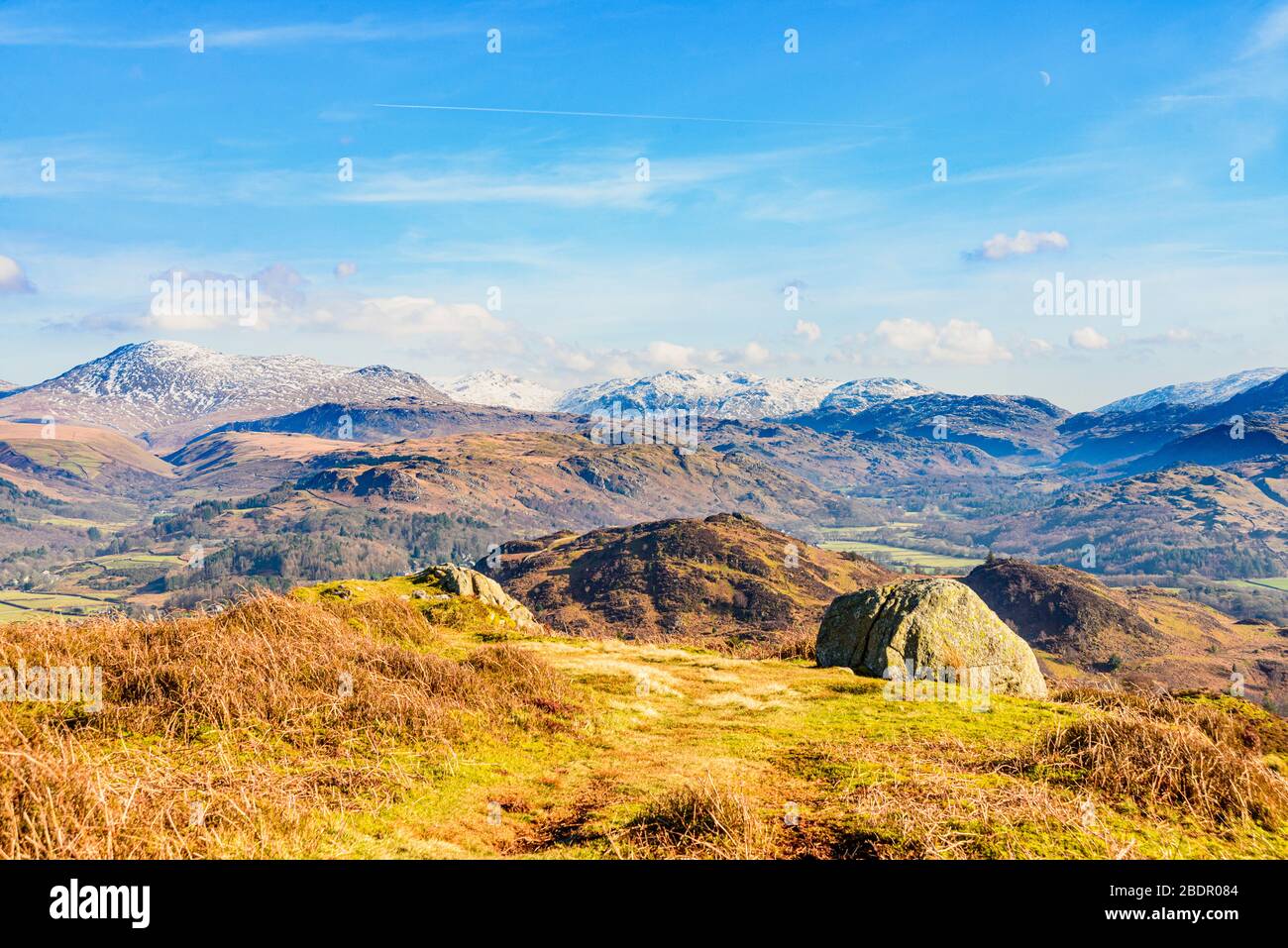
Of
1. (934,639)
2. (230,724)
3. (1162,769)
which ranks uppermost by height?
(230,724)

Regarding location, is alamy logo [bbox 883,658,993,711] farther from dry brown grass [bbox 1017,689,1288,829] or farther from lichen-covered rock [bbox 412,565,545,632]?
lichen-covered rock [bbox 412,565,545,632]

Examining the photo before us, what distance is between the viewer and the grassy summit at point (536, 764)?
8.94m

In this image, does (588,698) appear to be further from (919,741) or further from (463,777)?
(919,741)

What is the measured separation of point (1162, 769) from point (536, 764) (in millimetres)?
10099

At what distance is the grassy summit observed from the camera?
29.3 feet

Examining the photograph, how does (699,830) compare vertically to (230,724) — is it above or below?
below

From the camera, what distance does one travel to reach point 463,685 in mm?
16219

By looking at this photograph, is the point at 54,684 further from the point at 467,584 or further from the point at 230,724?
the point at 467,584

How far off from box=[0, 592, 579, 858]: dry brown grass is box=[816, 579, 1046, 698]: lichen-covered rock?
11470 mm

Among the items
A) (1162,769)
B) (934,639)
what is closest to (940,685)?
(934,639)
